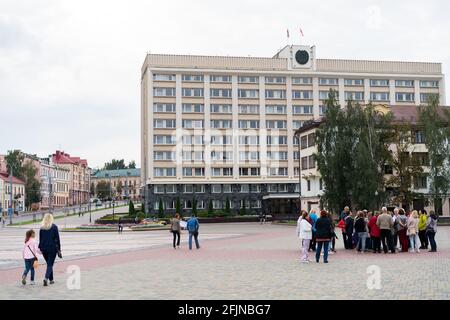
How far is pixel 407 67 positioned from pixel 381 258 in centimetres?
7926

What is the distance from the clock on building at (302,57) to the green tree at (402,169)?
37.0 meters

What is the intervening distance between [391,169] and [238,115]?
34.7m

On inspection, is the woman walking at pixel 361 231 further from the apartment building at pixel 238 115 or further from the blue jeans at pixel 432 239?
the apartment building at pixel 238 115

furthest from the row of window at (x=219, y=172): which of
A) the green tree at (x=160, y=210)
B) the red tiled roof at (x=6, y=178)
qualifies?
the red tiled roof at (x=6, y=178)

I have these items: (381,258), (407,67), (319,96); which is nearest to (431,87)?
Result: (407,67)

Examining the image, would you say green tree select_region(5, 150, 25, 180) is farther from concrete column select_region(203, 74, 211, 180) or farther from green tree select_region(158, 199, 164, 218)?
green tree select_region(158, 199, 164, 218)

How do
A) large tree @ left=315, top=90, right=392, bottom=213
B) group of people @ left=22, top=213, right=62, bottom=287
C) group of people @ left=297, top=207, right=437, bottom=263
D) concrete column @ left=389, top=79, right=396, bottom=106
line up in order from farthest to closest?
concrete column @ left=389, top=79, right=396, bottom=106
large tree @ left=315, top=90, right=392, bottom=213
group of people @ left=297, top=207, right=437, bottom=263
group of people @ left=22, top=213, right=62, bottom=287

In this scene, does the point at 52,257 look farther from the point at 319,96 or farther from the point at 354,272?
the point at 319,96

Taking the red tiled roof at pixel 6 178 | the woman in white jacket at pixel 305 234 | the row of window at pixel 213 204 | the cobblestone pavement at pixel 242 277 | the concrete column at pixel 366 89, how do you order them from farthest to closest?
the red tiled roof at pixel 6 178 < the concrete column at pixel 366 89 < the row of window at pixel 213 204 < the woman in white jacket at pixel 305 234 < the cobblestone pavement at pixel 242 277

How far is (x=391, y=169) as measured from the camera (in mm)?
57219

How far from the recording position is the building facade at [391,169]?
184 feet

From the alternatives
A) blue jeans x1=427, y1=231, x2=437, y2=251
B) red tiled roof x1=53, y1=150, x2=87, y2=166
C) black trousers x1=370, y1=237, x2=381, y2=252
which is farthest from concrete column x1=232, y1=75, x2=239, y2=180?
red tiled roof x1=53, y1=150, x2=87, y2=166

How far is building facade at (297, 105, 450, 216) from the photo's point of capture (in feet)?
184

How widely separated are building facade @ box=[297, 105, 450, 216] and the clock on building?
2295cm
